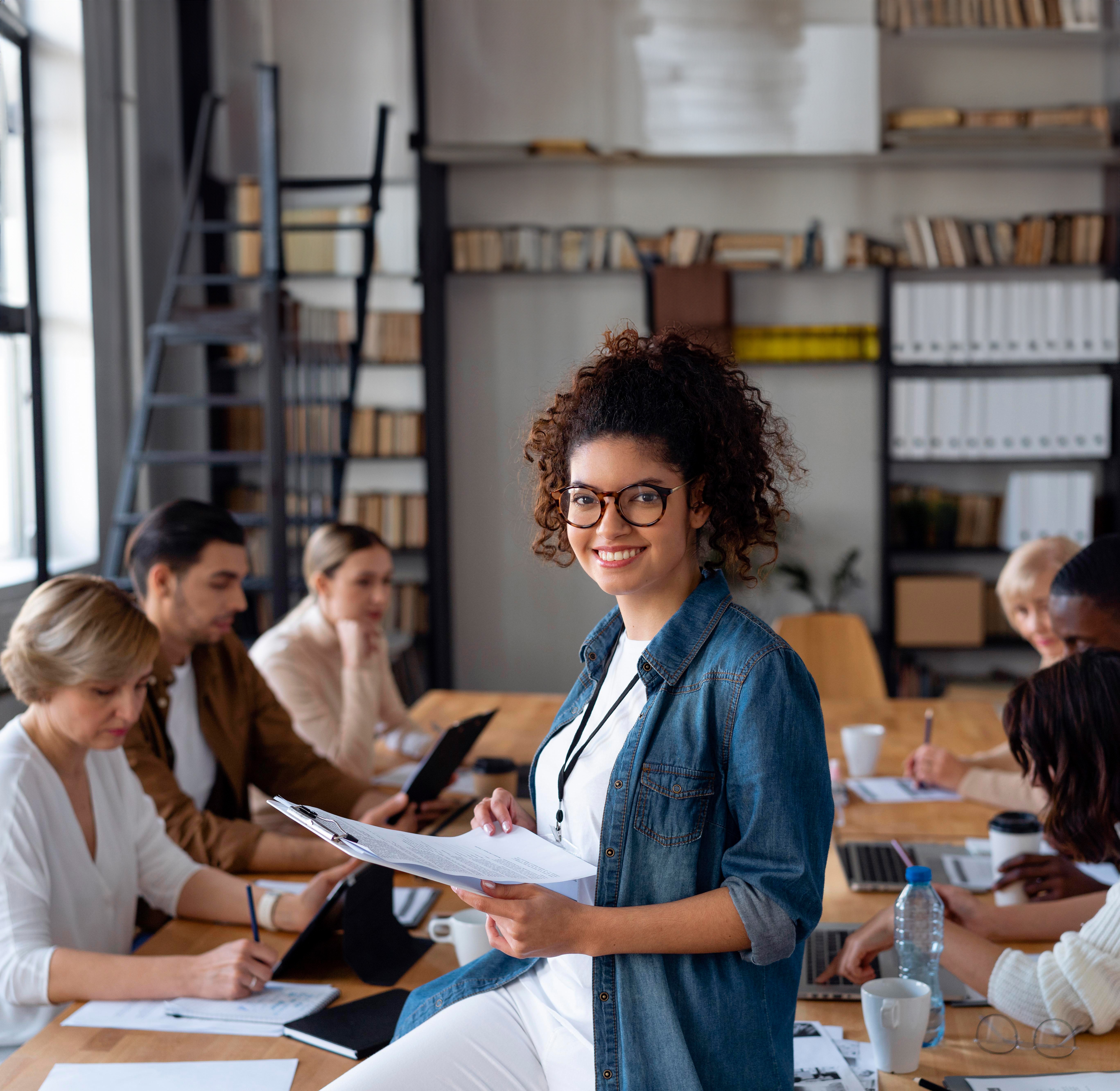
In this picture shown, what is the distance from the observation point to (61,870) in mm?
1672

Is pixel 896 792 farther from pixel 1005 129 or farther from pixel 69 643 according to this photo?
pixel 1005 129

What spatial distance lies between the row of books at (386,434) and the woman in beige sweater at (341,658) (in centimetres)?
228

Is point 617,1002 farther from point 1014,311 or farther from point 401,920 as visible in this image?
point 1014,311

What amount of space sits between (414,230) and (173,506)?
3328mm

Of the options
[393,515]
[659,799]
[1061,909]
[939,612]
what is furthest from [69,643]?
[939,612]

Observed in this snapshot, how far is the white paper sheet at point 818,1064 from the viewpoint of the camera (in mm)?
1290

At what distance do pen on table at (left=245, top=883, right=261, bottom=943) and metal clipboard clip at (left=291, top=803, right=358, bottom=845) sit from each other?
57 centimetres

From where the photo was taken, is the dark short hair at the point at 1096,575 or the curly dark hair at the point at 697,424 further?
the dark short hair at the point at 1096,575

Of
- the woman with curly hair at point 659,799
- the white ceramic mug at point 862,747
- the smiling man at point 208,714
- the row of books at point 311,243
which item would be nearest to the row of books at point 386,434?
the row of books at point 311,243

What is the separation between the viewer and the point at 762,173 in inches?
209

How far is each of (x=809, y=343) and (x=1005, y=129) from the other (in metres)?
1.22

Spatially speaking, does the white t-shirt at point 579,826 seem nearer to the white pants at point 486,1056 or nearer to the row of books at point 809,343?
the white pants at point 486,1056

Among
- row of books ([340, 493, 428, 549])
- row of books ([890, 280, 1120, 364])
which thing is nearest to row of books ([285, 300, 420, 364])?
row of books ([340, 493, 428, 549])

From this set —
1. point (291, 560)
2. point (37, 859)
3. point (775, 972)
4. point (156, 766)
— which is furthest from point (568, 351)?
point (775, 972)
